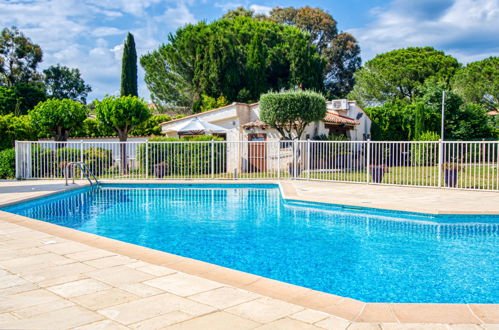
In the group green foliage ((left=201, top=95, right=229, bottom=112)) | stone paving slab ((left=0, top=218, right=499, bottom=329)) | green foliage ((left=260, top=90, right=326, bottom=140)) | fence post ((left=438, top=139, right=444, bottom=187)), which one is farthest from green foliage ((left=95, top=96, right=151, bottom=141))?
stone paving slab ((left=0, top=218, right=499, bottom=329))

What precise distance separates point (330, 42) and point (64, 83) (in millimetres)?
29773

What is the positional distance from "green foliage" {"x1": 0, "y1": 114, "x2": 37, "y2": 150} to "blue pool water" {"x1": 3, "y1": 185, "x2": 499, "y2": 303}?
294 inches

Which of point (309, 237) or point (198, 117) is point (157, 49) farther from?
point (309, 237)

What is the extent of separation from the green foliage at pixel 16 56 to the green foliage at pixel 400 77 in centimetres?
2960

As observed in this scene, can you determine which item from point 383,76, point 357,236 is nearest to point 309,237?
point 357,236

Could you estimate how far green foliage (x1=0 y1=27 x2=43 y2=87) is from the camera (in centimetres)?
3703

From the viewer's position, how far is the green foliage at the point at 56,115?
56.4ft

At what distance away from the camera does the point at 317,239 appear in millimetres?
7430

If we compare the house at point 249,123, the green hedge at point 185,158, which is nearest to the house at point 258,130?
the house at point 249,123

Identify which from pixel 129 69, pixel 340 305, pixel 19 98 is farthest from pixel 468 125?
pixel 19 98

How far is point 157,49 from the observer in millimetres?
33406

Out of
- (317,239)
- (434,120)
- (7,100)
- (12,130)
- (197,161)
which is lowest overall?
(317,239)

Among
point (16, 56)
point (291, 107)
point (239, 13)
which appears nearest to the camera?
point (291, 107)

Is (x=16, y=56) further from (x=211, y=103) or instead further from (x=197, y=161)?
(x=197, y=161)
